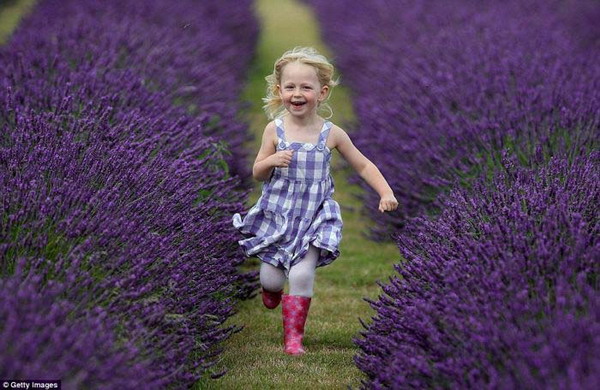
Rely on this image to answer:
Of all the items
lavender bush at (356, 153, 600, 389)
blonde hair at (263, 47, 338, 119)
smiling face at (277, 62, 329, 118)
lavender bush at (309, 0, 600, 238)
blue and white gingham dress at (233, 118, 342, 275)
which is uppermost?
lavender bush at (309, 0, 600, 238)

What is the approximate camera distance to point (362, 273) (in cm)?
529

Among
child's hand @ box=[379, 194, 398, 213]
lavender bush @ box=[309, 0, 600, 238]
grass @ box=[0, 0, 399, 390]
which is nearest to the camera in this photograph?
grass @ box=[0, 0, 399, 390]

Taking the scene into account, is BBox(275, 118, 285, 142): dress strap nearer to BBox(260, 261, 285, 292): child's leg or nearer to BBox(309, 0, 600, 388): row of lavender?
BBox(260, 261, 285, 292): child's leg

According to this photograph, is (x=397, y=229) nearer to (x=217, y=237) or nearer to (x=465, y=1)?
(x=217, y=237)

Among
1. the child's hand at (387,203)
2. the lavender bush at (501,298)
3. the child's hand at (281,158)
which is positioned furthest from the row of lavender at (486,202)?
the child's hand at (281,158)

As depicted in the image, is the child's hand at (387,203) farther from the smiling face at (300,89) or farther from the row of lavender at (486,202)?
the smiling face at (300,89)

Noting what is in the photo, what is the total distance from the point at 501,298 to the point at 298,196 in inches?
→ 47.8

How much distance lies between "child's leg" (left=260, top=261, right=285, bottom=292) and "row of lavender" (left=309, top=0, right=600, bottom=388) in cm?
45

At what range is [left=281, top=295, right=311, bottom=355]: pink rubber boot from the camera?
3.78 metres

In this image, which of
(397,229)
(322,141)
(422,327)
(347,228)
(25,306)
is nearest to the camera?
(25,306)

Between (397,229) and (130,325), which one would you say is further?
(397,229)

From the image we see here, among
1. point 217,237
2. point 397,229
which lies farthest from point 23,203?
point 397,229

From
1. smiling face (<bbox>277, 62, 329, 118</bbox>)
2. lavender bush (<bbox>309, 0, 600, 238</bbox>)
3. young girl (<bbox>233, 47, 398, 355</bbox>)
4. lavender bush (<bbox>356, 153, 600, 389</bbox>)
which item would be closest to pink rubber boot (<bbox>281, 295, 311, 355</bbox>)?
young girl (<bbox>233, 47, 398, 355</bbox>)

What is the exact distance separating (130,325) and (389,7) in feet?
28.6
